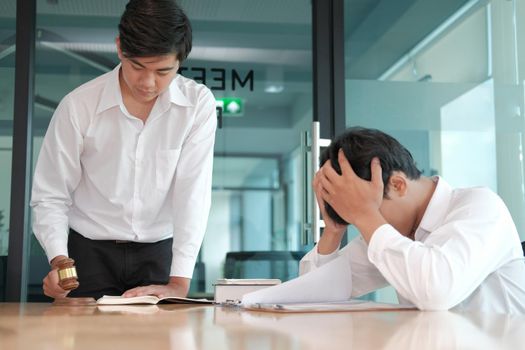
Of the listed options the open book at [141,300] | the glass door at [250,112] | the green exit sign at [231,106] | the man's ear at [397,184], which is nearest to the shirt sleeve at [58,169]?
the open book at [141,300]

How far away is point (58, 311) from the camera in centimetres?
161

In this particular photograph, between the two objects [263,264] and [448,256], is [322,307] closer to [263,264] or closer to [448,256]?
[448,256]

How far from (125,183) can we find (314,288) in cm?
85

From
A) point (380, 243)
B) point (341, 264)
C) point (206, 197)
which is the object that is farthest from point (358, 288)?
point (206, 197)

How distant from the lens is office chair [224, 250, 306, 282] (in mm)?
4086

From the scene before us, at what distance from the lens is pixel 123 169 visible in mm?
2311

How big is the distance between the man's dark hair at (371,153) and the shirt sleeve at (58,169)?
0.84m

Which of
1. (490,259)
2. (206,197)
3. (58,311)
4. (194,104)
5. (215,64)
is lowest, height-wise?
(58,311)

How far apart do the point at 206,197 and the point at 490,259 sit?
100 cm

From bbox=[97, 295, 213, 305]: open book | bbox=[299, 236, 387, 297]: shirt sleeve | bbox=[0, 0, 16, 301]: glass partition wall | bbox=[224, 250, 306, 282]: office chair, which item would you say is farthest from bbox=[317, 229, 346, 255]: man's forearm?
bbox=[0, 0, 16, 301]: glass partition wall

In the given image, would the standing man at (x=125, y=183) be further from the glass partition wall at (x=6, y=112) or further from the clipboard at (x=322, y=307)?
the glass partition wall at (x=6, y=112)

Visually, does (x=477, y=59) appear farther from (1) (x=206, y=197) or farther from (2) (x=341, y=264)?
(2) (x=341, y=264)

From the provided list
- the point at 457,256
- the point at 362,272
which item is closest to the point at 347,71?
the point at 362,272

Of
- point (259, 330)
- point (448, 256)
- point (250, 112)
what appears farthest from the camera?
point (250, 112)
